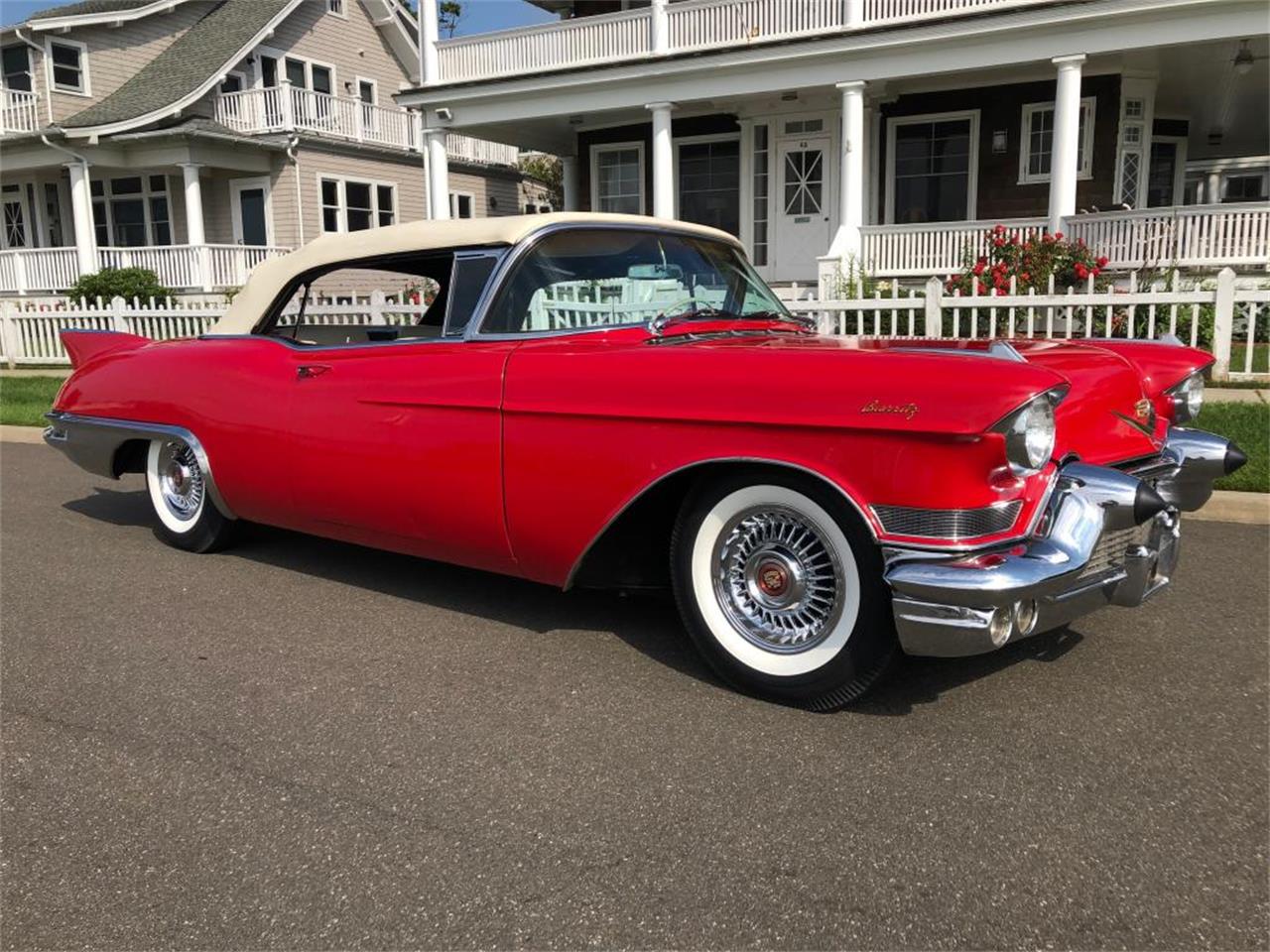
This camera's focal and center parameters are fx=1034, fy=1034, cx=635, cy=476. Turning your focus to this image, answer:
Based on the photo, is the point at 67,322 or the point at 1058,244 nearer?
the point at 1058,244

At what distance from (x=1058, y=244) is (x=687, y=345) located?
10.5 m

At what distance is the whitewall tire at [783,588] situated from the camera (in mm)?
3033

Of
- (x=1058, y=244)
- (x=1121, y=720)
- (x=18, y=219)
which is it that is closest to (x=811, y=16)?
(x=1058, y=244)

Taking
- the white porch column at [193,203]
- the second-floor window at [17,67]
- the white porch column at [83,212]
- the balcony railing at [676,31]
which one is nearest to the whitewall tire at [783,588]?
the balcony railing at [676,31]

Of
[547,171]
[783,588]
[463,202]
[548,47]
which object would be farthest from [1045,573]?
[547,171]

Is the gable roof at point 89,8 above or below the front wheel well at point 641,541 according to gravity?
above

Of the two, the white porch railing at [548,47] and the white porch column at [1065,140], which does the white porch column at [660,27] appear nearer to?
the white porch railing at [548,47]

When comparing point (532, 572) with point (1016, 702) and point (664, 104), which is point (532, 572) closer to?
point (1016, 702)

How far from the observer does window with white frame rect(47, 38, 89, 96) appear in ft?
78.5

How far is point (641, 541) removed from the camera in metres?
3.64

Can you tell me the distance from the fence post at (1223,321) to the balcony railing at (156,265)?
63.1 feet

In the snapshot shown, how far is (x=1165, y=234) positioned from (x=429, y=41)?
11964 millimetres

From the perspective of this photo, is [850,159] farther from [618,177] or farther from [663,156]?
[618,177]

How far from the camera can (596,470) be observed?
344 centimetres
